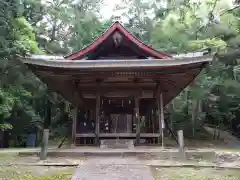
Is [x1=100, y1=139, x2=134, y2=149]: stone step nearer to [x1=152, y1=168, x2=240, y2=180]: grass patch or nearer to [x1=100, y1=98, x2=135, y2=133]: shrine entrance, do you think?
[x1=152, y1=168, x2=240, y2=180]: grass patch

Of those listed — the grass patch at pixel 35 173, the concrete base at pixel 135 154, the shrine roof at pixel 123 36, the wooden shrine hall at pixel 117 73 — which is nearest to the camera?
the grass patch at pixel 35 173

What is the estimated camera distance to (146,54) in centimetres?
1032

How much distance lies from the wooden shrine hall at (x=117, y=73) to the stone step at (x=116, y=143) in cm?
19

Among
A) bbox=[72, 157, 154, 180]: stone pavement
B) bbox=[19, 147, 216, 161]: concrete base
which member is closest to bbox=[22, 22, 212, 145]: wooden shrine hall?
bbox=[19, 147, 216, 161]: concrete base

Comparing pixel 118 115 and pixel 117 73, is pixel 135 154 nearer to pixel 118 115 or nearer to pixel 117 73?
pixel 117 73

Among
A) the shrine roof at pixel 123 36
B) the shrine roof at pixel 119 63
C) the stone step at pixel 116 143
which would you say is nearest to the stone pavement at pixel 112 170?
the stone step at pixel 116 143

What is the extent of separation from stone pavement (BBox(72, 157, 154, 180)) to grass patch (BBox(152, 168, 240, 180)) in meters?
0.30

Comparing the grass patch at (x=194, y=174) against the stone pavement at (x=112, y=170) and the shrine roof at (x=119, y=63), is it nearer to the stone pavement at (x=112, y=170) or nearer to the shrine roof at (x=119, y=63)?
the stone pavement at (x=112, y=170)

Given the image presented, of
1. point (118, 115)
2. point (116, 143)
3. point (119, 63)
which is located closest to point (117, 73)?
point (119, 63)

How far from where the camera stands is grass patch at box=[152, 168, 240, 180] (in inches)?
231

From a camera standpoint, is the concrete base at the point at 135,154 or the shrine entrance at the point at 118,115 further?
the shrine entrance at the point at 118,115

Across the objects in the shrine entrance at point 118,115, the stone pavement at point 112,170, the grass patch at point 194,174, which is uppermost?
the shrine entrance at point 118,115

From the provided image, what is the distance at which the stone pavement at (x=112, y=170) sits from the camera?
5.71 m

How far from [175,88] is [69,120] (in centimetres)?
1509
